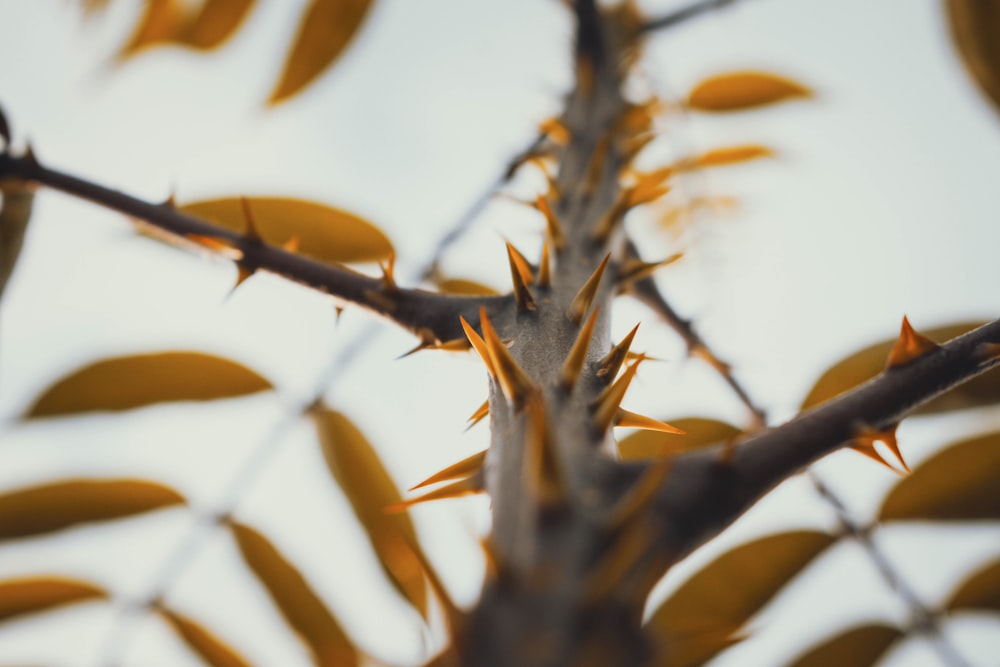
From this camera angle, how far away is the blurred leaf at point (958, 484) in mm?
762

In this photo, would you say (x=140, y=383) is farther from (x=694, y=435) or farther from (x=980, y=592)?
(x=980, y=592)

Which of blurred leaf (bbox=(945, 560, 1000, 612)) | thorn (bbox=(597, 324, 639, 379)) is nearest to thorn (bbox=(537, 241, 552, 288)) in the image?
thorn (bbox=(597, 324, 639, 379))

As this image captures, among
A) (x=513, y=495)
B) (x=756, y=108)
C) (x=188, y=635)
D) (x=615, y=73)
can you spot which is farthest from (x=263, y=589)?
(x=756, y=108)

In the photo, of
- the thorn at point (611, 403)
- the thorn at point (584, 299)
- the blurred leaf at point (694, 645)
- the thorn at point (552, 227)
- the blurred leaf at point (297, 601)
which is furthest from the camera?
the blurred leaf at point (297, 601)

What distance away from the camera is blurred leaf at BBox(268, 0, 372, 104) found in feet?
3.11

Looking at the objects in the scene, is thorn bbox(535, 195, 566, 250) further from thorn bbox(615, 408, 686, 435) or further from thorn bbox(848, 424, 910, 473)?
thorn bbox(848, 424, 910, 473)

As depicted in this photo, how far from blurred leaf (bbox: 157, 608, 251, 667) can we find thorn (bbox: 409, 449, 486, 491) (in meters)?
0.42

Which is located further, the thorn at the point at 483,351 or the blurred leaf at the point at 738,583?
the blurred leaf at the point at 738,583

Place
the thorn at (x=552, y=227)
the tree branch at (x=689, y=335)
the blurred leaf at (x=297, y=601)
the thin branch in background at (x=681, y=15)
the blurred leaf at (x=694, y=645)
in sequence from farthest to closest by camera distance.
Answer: the thin branch in background at (x=681, y=15) → the tree branch at (x=689, y=335) → the blurred leaf at (x=297, y=601) → the thorn at (x=552, y=227) → the blurred leaf at (x=694, y=645)

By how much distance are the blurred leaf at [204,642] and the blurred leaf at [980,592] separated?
812 millimetres

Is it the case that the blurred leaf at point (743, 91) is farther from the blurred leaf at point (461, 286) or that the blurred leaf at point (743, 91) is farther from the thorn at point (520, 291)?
the thorn at point (520, 291)

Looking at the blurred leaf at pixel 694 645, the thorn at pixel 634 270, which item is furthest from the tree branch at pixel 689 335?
the blurred leaf at pixel 694 645

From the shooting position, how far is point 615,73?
121cm

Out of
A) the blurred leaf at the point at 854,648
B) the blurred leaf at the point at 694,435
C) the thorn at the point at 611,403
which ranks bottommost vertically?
the blurred leaf at the point at 854,648
